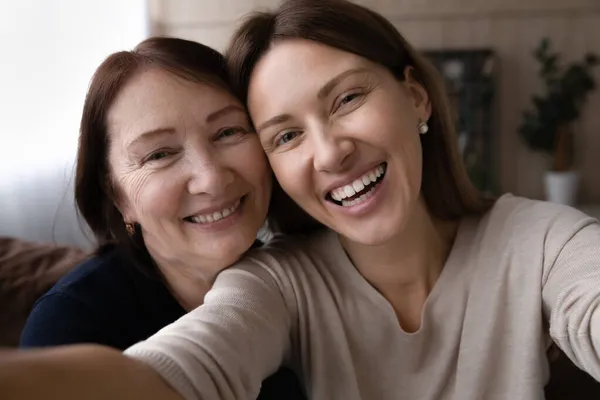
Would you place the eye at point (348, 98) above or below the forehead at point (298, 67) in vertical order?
below

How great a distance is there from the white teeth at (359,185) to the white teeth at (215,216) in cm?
20

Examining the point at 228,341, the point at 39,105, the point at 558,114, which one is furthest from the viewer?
the point at 558,114

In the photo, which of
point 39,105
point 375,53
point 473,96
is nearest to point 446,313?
point 375,53

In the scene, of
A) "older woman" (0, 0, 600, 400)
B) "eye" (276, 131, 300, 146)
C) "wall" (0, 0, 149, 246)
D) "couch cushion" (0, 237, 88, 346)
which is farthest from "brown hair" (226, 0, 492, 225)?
"wall" (0, 0, 149, 246)

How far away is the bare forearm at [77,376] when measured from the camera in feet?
1.67

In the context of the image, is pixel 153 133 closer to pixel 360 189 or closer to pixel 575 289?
pixel 360 189

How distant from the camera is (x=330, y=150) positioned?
968mm

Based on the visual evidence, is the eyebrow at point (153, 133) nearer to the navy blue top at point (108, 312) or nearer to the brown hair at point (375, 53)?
the brown hair at point (375, 53)

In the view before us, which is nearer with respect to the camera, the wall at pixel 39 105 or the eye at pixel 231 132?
the eye at pixel 231 132

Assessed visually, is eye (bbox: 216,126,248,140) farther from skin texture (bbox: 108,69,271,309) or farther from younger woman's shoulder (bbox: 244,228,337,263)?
younger woman's shoulder (bbox: 244,228,337,263)

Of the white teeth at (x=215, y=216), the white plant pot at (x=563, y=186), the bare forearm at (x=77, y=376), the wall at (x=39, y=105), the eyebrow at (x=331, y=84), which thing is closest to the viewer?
Result: the bare forearm at (x=77, y=376)

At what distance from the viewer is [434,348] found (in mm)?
1061

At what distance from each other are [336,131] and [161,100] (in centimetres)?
31

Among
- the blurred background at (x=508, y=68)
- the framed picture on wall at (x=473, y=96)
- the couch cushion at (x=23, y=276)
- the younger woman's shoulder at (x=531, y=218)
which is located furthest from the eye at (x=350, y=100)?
the framed picture on wall at (x=473, y=96)
